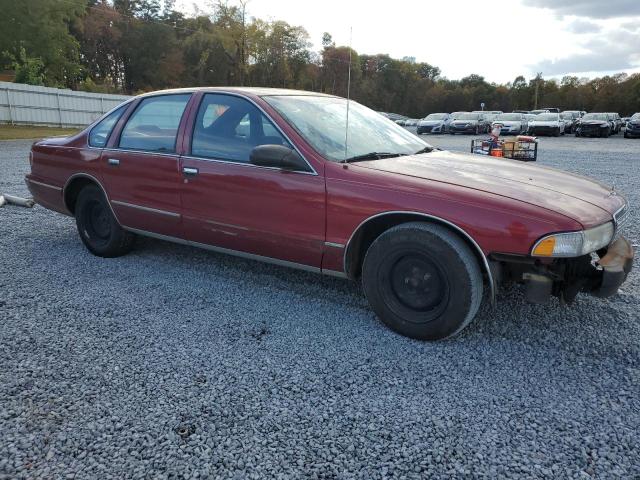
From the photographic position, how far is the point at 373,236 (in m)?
3.36

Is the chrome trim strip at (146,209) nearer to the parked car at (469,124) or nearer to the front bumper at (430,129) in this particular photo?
the parked car at (469,124)

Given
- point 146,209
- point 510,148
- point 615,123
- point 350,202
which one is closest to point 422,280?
point 350,202

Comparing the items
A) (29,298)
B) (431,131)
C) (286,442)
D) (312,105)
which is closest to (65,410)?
(286,442)

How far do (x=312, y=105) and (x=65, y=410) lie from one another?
2.68 m

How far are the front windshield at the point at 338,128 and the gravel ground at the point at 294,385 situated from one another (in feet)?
3.61

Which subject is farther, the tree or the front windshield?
the tree

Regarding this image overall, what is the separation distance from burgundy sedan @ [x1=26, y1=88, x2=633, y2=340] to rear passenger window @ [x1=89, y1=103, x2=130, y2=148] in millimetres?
15

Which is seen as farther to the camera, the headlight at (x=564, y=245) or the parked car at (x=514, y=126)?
the parked car at (x=514, y=126)

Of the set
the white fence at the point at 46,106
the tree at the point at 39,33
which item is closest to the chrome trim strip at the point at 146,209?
the white fence at the point at 46,106

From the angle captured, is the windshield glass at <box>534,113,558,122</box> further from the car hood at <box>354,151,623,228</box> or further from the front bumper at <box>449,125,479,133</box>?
the car hood at <box>354,151,623,228</box>

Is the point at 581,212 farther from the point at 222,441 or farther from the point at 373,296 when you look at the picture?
the point at 222,441

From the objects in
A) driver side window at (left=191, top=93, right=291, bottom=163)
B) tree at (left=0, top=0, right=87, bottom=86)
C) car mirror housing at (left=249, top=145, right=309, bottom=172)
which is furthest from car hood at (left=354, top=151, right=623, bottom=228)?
tree at (left=0, top=0, right=87, bottom=86)

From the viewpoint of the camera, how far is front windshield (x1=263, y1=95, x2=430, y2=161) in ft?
11.5

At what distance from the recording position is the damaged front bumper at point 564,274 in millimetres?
2768
